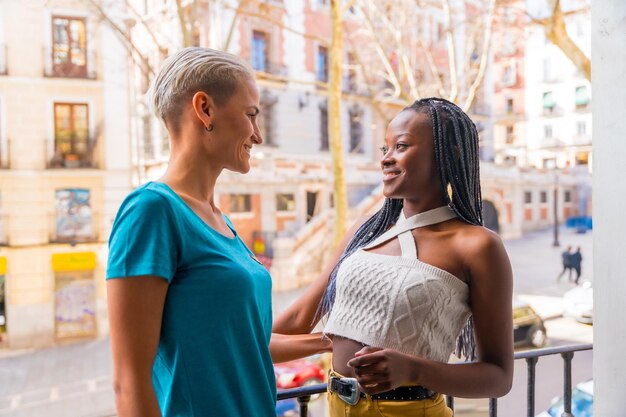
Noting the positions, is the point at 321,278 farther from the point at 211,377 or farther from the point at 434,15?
the point at 434,15

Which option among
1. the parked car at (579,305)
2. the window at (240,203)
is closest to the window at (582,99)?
the parked car at (579,305)

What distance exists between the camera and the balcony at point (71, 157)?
574 centimetres

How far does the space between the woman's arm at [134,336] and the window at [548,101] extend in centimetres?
843

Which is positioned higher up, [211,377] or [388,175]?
[388,175]

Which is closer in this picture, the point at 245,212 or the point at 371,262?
the point at 371,262

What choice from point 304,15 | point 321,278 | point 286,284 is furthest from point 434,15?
point 321,278

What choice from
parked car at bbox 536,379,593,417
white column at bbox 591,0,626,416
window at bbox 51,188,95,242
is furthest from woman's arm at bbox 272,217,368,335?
window at bbox 51,188,95,242

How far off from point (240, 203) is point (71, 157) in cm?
232

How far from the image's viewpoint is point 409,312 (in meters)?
0.96

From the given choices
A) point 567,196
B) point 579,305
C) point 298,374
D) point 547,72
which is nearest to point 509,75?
point 547,72

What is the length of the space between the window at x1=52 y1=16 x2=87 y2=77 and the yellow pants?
5.58 metres

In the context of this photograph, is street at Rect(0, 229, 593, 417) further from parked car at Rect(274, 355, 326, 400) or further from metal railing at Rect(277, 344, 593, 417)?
metal railing at Rect(277, 344, 593, 417)

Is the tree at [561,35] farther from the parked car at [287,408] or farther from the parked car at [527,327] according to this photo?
the parked car at [527,327]

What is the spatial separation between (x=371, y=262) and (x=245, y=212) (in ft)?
22.3
